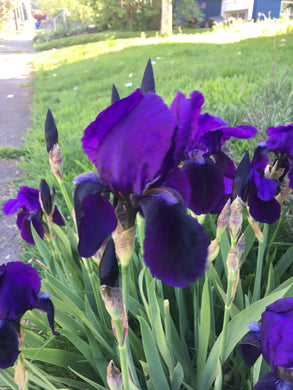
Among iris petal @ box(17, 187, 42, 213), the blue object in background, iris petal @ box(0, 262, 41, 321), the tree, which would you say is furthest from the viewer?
the tree

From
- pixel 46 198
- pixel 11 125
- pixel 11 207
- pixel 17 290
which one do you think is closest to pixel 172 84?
pixel 11 125

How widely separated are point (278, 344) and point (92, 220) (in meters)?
0.40

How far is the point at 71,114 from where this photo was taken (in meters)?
4.28

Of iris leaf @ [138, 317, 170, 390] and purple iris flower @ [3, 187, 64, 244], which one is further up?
purple iris flower @ [3, 187, 64, 244]

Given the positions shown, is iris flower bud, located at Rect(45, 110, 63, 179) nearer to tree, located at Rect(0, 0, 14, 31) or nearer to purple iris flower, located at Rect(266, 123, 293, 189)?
purple iris flower, located at Rect(266, 123, 293, 189)

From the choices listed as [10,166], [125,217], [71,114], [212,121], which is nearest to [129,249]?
[125,217]

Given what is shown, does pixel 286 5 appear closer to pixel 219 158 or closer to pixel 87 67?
pixel 87 67

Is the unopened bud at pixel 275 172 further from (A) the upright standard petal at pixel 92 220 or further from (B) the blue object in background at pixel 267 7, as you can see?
(B) the blue object in background at pixel 267 7

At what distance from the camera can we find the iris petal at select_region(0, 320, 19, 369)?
27.9 inches

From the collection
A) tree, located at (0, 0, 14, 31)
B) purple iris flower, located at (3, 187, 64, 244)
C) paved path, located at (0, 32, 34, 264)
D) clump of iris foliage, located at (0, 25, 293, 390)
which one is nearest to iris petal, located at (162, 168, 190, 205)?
clump of iris foliage, located at (0, 25, 293, 390)

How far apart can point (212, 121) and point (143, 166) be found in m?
0.39

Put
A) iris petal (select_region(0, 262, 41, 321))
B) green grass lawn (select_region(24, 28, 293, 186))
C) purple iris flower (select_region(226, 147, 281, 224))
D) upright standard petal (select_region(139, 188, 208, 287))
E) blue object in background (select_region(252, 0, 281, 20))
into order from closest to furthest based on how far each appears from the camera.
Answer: upright standard petal (select_region(139, 188, 208, 287))
iris petal (select_region(0, 262, 41, 321))
purple iris flower (select_region(226, 147, 281, 224))
green grass lawn (select_region(24, 28, 293, 186))
blue object in background (select_region(252, 0, 281, 20))

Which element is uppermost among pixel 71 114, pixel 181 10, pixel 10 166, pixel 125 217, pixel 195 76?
pixel 181 10

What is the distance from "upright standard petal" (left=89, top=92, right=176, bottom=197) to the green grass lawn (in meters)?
1.49
